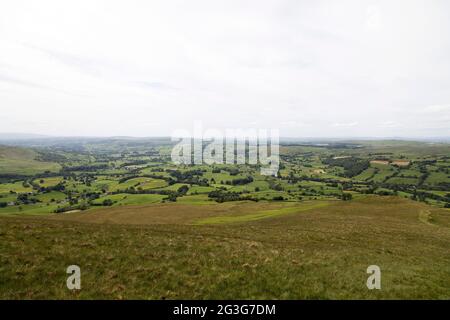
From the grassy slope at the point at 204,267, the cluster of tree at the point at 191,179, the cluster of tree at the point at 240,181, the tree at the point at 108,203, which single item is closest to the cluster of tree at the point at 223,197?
the cluster of tree at the point at 191,179

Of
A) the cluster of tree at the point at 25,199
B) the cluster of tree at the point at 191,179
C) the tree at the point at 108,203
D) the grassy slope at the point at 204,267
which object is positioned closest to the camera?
the grassy slope at the point at 204,267

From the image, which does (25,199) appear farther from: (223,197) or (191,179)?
(223,197)

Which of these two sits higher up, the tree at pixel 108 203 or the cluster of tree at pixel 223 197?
the cluster of tree at pixel 223 197

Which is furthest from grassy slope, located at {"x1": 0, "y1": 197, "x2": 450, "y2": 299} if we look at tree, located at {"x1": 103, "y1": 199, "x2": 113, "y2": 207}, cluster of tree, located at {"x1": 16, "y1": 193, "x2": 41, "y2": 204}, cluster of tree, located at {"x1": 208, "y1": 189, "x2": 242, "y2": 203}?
cluster of tree, located at {"x1": 16, "y1": 193, "x2": 41, "y2": 204}

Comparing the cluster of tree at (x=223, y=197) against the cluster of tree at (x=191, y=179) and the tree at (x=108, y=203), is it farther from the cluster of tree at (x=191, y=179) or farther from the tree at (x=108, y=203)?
the tree at (x=108, y=203)

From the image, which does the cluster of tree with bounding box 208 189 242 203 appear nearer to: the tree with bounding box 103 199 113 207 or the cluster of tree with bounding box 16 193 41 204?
the tree with bounding box 103 199 113 207

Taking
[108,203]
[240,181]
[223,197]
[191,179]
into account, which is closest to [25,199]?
[108,203]

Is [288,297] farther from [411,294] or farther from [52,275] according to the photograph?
[52,275]

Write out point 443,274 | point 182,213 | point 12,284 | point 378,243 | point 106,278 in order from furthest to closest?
point 182,213, point 378,243, point 443,274, point 106,278, point 12,284

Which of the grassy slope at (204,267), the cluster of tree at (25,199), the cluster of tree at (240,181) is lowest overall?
the cluster of tree at (25,199)

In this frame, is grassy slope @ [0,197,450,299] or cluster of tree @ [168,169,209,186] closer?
grassy slope @ [0,197,450,299]
